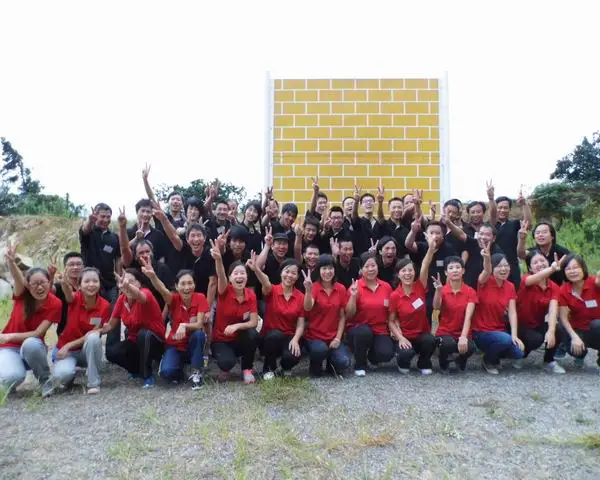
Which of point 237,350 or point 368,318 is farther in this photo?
point 368,318

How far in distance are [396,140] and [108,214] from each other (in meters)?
5.07

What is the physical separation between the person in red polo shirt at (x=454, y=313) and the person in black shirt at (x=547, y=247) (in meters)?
1.00

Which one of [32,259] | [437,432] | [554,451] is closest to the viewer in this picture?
[554,451]

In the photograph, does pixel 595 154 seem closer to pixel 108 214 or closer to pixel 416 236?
pixel 416 236

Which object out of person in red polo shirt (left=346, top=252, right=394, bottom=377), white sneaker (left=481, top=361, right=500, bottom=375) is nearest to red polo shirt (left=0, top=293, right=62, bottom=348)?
person in red polo shirt (left=346, top=252, right=394, bottom=377)

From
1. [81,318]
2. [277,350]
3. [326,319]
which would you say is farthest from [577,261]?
[81,318]

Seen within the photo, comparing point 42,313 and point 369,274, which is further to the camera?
point 369,274

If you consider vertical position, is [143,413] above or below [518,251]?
below

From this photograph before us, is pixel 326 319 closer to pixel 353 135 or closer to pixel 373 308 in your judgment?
pixel 373 308

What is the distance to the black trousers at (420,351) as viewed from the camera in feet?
18.2

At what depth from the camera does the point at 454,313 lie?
5.66m

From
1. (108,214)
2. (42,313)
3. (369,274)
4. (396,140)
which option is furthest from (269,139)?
(42,313)

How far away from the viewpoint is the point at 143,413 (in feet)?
14.7

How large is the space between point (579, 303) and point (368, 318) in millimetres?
2246
